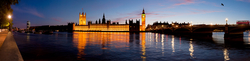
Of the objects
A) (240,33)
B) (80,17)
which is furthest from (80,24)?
(240,33)

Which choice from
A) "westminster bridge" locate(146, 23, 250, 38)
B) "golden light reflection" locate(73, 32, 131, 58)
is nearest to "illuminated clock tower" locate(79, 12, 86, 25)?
"westminster bridge" locate(146, 23, 250, 38)

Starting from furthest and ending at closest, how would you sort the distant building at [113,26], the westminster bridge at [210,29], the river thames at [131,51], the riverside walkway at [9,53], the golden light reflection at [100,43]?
the distant building at [113,26], the westminster bridge at [210,29], the golden light reflection at [100,43], the river thames at [131,51], the riverside walkway at [9,53]

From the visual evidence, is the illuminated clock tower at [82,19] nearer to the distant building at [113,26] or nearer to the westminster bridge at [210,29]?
the distant building at [113,26]

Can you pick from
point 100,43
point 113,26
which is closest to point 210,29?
point 100,43

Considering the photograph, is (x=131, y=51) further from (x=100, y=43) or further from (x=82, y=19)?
(x=82, y=19)

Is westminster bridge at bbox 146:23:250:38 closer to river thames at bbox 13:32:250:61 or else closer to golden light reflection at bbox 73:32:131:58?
river thames at bbox 13:32:250:61

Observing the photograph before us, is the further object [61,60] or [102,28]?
[102,28]

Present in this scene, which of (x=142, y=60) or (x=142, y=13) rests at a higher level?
(x=142, y=13)

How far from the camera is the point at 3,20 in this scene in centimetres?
2597

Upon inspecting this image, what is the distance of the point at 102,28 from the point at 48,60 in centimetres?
12888

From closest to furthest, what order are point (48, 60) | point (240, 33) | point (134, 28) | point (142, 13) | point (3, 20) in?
1. point (48, 60)
2. point (3, 20)
3. point (240, 33)
4. point (134, 28)
5. point (142, 13)

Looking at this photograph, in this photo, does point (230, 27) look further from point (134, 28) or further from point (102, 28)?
point (102, 28)

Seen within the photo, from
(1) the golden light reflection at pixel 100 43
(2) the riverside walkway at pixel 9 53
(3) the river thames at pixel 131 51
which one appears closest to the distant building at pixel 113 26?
(1) the golden light reflection at pixel 100 43

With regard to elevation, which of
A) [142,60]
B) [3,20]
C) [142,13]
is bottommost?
[142,60]
